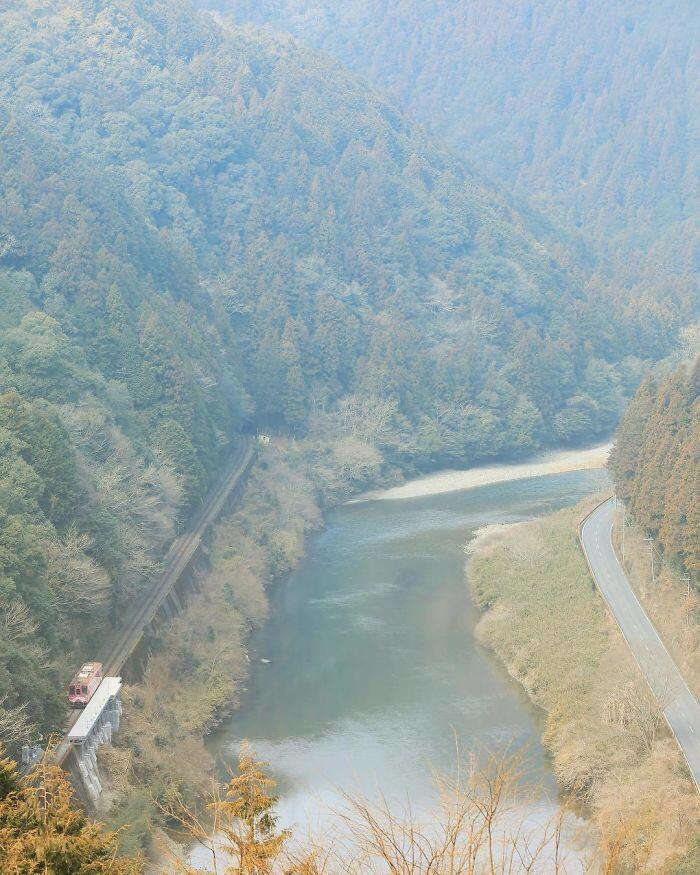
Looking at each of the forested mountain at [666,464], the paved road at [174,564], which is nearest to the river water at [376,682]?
the paved road at [174,564]

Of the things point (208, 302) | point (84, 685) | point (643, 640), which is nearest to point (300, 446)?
point (208, 302)

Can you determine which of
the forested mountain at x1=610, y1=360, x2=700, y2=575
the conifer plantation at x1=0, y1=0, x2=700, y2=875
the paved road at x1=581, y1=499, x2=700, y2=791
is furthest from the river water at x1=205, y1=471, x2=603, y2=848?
the forested mountain at x1=610, y1=360, x2=700, y2=575

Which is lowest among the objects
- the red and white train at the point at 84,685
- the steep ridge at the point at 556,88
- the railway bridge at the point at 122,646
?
the railway bridge at the point at 122,646

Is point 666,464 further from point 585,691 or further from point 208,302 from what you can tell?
point 208,302

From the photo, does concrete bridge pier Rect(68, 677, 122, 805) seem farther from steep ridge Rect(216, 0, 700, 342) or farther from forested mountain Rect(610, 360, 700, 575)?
steep ridge Rect(216, 0, 700, 342)

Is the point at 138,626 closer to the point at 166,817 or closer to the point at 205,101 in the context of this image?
the point at 166,817

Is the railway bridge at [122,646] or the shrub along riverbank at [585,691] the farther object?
the railway bridge at [122,646]

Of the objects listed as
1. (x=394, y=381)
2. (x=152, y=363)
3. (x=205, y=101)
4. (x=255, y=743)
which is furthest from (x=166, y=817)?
(x=205, y=101)

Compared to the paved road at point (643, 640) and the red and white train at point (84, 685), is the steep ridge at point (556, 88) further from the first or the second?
the red and white train at point (84, 685)
